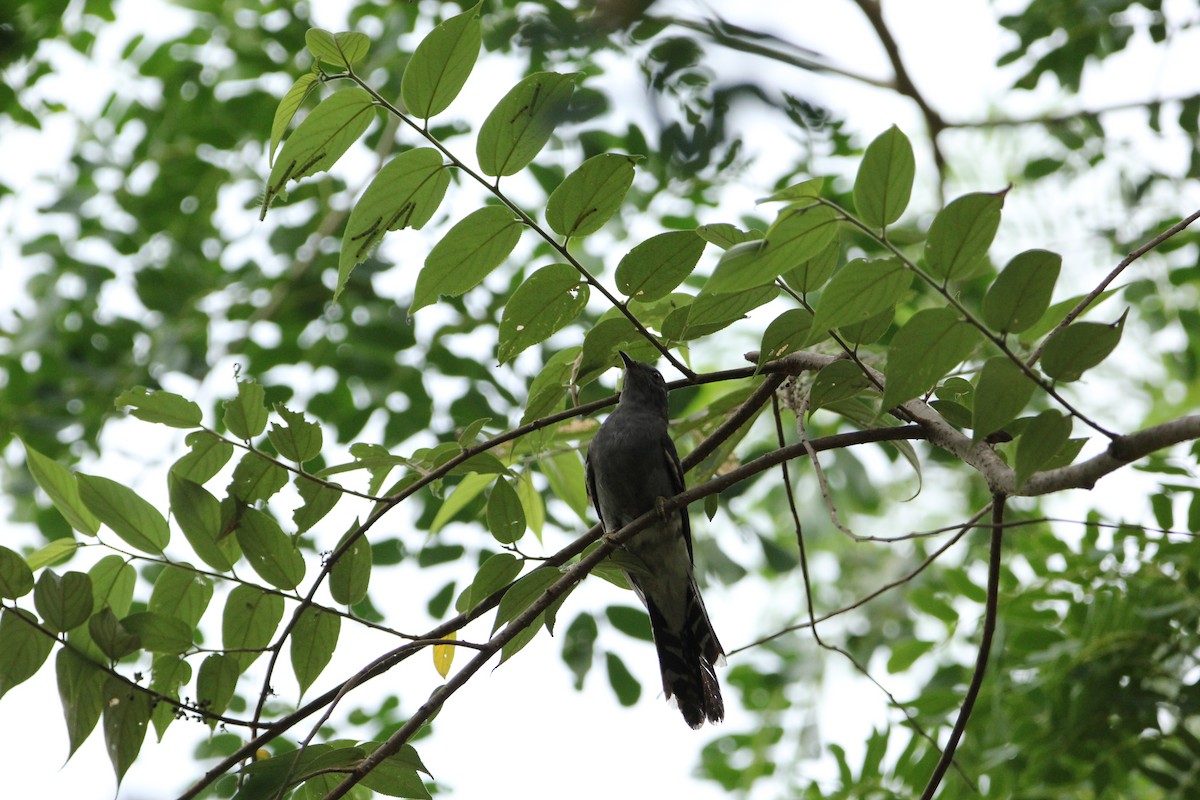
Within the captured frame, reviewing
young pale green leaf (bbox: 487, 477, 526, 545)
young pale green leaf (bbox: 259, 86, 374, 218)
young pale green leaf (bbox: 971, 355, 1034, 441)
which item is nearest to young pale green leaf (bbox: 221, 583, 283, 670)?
young pale green leaf (bbox: 487, 477, 526, 545)

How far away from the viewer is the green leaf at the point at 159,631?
2.42 m

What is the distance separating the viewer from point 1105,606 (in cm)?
346

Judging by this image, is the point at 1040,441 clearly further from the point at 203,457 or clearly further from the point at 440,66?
the point at 203,457

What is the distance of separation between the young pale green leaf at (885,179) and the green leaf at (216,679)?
6.02 ft

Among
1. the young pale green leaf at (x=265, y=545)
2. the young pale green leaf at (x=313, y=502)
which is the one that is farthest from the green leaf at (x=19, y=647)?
the young pale green leaf at (x=313, y=502)

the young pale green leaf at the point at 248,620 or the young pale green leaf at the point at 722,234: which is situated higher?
the young pale green leaf at the point at 722,234

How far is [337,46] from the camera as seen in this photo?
226cm

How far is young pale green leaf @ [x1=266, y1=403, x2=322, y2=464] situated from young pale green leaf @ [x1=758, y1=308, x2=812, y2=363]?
3.69ft

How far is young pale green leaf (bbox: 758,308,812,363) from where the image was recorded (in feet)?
7.01

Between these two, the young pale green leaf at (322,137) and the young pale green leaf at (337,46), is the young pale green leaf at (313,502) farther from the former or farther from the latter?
the young pale green leaf at (337,46)

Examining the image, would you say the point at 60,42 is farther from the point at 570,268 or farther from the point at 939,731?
the point at 939,731

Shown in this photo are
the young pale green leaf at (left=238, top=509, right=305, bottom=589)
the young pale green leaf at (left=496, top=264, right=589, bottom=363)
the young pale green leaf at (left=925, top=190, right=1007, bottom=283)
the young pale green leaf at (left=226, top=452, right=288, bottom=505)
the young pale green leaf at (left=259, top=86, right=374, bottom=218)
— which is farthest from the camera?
the young pale green leaf at (left=226, top=452, right=288, bottom=505)

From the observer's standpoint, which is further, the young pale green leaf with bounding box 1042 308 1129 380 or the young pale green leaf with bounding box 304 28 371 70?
the young pale green leaf with bounding box 304 28 371 70

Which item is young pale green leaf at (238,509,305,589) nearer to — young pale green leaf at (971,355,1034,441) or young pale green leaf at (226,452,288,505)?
young pale green leaf at (226,452,288,505)
